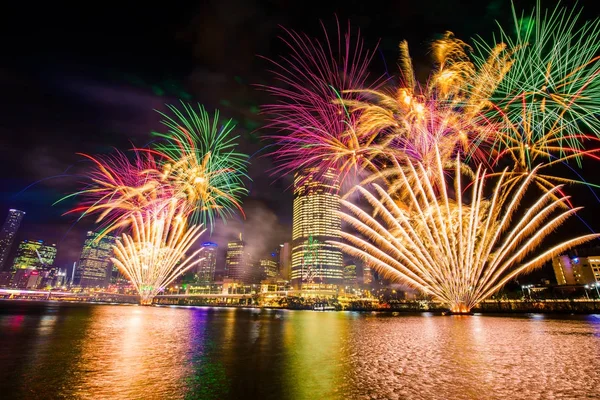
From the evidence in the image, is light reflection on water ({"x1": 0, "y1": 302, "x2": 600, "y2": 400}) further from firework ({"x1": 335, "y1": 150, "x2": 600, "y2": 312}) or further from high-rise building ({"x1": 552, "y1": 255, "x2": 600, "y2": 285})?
high-rise building ({"x1": 552, "y1": 255, "x2": 600, "y2": 285})

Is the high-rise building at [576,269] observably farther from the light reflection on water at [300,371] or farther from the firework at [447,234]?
the light reflection on water at [300,371]

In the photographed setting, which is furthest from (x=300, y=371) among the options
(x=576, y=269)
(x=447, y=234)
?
(x=576, y=269)

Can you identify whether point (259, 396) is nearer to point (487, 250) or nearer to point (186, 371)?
point (186, 371)

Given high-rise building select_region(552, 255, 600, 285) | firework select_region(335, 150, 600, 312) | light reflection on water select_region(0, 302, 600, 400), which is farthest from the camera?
high-rise building select_region(552, 255, 600, 285)

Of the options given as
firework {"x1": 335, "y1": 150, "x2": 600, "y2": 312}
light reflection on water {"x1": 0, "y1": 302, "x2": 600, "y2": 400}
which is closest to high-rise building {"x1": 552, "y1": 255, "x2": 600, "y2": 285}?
firework {"x1": 335, "y1": 150, "x2": 600, "y2": 312}

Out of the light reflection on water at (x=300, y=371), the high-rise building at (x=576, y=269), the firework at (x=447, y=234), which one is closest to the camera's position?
the light reflection on water at (x=300, y=371)

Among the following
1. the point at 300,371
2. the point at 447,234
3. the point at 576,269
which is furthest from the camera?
the point at 576,269

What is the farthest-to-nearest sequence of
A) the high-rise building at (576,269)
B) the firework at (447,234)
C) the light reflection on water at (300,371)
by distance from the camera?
the high-rise building at (576,269) → the firework at (447,234) → the light reflection on water at (300,371)

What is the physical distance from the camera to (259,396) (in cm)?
577

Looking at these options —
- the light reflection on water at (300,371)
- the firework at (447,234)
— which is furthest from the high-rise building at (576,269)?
the light reflection on water at (300,371)

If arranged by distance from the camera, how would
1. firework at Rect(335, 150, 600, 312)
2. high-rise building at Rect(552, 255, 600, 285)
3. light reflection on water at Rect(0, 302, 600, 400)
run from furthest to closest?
high-rise building at Rect(552, 255, 600, 285) → firework at Rect(335, 150, 600, 312) → light reflection on water at Rect(0, 302, 600, 400)

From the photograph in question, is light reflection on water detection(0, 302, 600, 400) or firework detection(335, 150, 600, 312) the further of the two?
firework detection(335, 150, 600, 312)

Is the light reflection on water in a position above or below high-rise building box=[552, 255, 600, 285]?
below

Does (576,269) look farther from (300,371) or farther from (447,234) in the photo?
(300,371)
